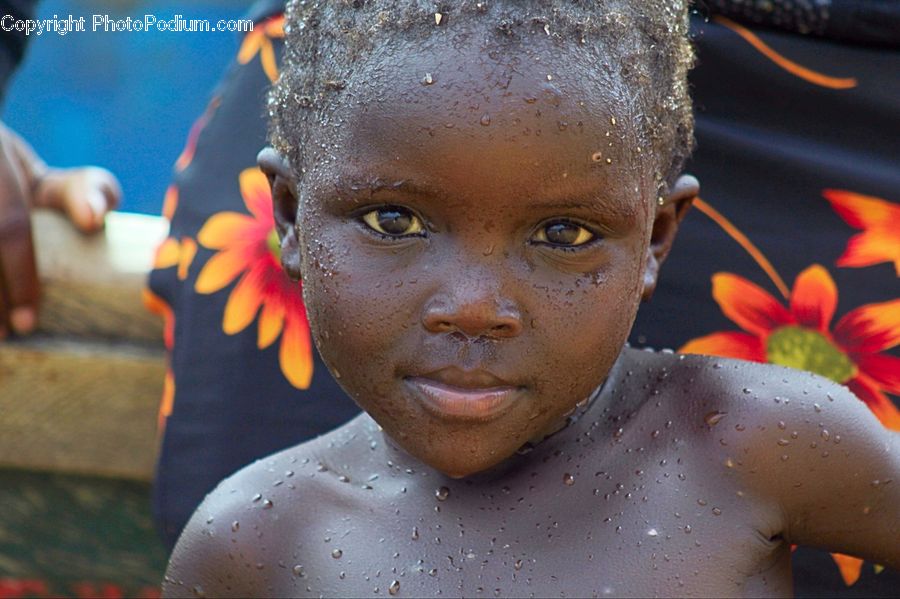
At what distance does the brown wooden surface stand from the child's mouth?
115cm

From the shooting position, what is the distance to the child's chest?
1.29 m

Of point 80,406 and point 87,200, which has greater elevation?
point 87,200

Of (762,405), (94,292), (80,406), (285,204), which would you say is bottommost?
(80,406)

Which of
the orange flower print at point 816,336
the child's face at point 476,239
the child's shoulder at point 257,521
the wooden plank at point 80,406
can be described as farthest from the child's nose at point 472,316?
the wooden plank at point 80,406

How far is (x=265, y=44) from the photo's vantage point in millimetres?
2031

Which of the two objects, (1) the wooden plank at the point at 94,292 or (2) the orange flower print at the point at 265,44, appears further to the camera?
(1) the wooden plank at the point at 94,292

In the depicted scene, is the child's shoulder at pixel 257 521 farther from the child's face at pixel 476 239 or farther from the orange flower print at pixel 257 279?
the orange flower print at pixel 257 279

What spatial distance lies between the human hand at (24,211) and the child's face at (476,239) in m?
1.11

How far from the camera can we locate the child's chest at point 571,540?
1294mm

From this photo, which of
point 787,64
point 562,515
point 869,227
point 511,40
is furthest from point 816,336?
point 511,40

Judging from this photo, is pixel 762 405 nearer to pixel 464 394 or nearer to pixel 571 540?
pixel 571 540

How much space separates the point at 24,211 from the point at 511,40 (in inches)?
52.2

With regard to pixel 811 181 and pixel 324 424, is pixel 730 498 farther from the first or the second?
pixel 324 424

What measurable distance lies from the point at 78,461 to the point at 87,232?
0.42 meters
